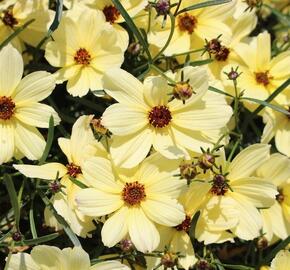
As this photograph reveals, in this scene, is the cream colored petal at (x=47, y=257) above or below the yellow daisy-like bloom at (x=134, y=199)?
below

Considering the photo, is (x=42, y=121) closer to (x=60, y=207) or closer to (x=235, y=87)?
(x=60, y=207)

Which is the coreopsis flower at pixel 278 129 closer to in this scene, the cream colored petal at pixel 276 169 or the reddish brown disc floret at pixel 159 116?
the cream colored petal at pixel 276 169

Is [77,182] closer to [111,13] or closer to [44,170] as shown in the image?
[44,170]

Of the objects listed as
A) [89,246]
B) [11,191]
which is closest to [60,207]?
[11,191]

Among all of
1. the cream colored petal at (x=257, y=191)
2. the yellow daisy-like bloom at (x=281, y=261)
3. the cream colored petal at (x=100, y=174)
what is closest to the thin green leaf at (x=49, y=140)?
the cream colored petal at (x=100, y=174)

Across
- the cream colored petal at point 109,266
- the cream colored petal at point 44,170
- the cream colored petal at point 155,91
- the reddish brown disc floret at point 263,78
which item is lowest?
the cream colored petal at point 109,266

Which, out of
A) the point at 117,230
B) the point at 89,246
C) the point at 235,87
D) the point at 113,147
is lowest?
the point at 89,246
